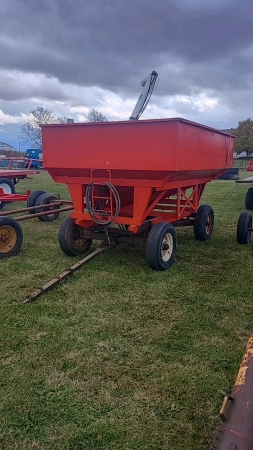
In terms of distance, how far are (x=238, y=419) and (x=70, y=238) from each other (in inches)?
137

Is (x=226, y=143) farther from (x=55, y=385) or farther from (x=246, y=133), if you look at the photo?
(x=246, y=133)

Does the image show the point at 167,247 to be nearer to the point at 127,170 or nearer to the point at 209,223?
the point at 127,170

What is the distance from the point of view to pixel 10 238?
486 cm

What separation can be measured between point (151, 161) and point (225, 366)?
221cm

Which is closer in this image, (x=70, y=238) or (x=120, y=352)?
(x=120, y=352)

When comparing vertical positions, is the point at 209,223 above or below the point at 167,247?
above

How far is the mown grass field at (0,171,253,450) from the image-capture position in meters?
1.94

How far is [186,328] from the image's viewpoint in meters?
2.96

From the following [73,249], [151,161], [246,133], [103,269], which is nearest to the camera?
[151,161]

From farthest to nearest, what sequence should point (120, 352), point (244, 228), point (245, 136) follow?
point (245, 136) → point (244, 228) → point (120, 352)

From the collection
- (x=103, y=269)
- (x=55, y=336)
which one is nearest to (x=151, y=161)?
(x=103, y=269)

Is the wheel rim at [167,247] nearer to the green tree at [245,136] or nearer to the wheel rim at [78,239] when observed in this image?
the wheel rim at [78,239]

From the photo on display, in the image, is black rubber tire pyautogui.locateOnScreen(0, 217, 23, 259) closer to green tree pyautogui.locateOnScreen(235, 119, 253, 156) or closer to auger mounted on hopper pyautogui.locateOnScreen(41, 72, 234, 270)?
auger mounted on hopper pyautogui.locateOnScreen(41, 72, 234, 270)

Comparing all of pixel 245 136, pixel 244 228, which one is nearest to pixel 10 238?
pixel 244 228
